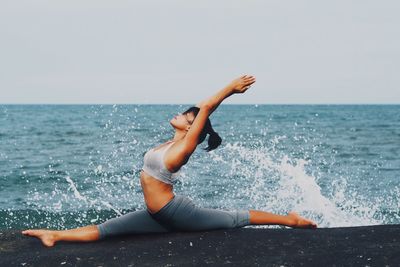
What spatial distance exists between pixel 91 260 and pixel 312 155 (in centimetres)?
2129

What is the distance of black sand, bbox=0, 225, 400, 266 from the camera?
15.6 feet

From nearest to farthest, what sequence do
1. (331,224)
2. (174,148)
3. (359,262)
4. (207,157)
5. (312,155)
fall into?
(359,262) → (174,148) → (331,224) → (207,157) → (312,155)

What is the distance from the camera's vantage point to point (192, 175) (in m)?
17.5

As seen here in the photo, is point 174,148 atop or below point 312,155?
atop

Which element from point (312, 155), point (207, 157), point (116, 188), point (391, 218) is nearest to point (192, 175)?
point (116, 188)

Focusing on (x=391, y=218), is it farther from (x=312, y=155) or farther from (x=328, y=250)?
(x=312, y=155)

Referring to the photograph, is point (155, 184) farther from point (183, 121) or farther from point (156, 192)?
point (183, 121)

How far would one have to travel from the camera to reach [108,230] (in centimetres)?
555

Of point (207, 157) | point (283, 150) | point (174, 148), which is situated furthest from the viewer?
point (283, 150)

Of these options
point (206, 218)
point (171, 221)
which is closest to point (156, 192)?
point (171, 221)
